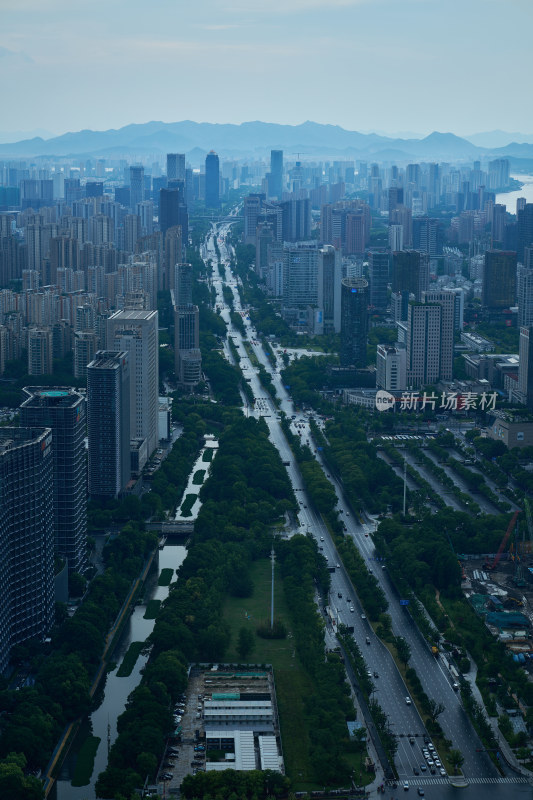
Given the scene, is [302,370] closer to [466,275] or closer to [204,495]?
[204,495]

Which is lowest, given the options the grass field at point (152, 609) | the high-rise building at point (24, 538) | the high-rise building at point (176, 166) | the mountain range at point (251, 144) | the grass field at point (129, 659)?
the grass field at point (129, 659)

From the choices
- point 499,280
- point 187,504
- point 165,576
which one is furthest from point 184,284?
point 165,576

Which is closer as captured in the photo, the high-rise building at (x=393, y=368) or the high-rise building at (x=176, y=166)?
the high-rise building at (x=393, y=368)

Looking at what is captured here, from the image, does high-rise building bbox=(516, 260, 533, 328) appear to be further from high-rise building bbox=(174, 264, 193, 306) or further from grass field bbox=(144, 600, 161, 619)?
grass field bbox=(144, 600, 161, 619)

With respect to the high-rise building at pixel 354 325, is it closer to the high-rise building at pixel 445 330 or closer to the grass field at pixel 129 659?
the high-rise building at pixel 445 330

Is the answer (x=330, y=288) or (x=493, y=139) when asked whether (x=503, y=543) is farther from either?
(x=493, y=139)

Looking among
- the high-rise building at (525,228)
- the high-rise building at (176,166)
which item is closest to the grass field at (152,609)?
the high-rise building at (525,228)
